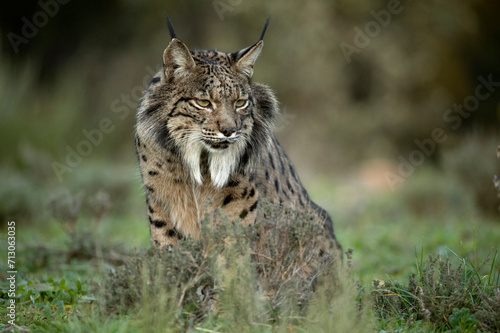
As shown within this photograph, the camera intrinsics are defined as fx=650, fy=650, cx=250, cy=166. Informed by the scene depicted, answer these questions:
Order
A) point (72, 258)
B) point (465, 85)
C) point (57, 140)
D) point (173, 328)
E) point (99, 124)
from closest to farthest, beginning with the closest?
point (173, 328) → point (72, 258) → point (57, 140) → point (99, 124) → point (465, 85)

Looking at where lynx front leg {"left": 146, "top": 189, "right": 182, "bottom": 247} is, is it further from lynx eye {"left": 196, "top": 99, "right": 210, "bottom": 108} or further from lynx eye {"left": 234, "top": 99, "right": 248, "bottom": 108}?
lynx eye {"left": 234, "top": 99, "right": 248, "bottom": 108}

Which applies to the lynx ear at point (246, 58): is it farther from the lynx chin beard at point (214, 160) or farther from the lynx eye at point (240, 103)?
the lynx chin beard at point (214, 160)

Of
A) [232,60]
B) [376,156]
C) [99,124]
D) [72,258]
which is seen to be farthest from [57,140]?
[376,156]

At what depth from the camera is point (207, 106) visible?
4.45 m

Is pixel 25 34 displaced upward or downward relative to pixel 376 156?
upward

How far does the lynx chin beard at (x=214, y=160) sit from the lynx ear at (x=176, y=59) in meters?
0.47

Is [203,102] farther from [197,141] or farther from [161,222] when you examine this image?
[161,222]

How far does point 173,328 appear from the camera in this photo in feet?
11.2

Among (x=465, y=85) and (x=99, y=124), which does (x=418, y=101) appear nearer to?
(x=465, y=85)

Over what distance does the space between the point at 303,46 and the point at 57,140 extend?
845 cm

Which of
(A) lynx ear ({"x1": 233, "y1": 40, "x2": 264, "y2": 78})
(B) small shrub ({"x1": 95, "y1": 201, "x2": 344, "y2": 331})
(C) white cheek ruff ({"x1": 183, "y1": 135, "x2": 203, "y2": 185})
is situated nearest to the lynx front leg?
(C) white cheek ruff ({"x1": 183, "y1": 135, "x2": 203, "y2": 185})

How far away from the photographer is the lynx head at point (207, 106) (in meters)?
4.41

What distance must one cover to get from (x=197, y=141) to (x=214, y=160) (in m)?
0.18

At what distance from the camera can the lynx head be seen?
4410 mm
